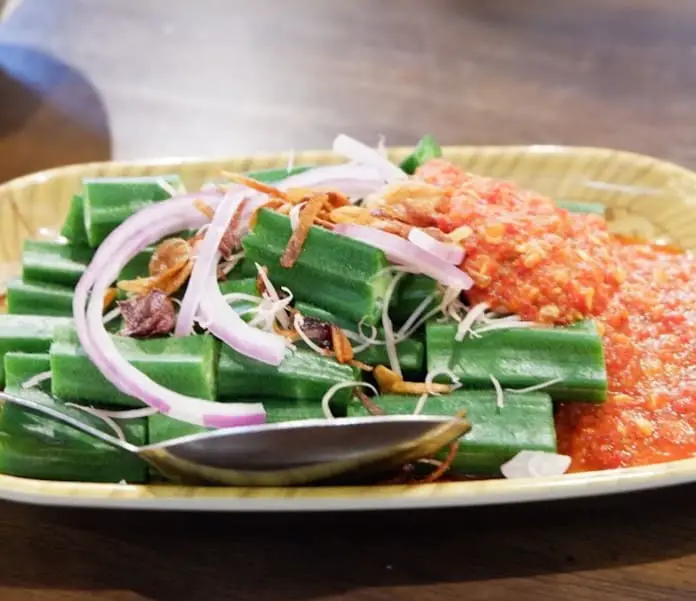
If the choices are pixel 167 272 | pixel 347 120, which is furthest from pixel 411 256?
pixel 347 120

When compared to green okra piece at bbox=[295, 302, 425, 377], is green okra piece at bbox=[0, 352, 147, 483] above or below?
below

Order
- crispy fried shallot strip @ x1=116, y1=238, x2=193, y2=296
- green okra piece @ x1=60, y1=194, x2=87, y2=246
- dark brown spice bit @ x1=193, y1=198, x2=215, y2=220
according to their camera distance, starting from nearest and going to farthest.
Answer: crispy fried shallot strip @ x1=116, y1=238, x2=193, y2=296 → dark brown spice bit @ x1=193, y1=198, x2=215, y2=220 → green okra piece @ x1=60, y1=194, x2=87, y2=246

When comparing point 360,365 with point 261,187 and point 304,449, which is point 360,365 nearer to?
point 304,449

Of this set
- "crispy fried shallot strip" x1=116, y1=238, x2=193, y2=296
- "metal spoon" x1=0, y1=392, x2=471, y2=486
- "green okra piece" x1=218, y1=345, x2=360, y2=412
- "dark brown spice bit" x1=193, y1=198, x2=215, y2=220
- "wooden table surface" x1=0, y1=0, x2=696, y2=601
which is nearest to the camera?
"metal spoon" x1=0, y1=392, x2=471, y2=486

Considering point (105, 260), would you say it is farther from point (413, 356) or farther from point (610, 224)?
point (610, 224)

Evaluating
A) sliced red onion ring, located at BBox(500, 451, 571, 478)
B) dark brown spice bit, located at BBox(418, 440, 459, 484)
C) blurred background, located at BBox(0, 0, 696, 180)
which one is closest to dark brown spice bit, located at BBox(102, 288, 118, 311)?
dark brown spice bit, located at BBox(418, 440, 459, 484)

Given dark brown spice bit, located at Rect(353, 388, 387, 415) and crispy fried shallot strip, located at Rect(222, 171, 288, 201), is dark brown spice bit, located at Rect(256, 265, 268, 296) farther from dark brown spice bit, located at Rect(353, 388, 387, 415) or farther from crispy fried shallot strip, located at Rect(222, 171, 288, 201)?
dark brown spice bit, located at Rect(353, 388, 387, 415)

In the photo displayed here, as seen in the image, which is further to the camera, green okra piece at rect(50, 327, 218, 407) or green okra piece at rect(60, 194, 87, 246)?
green okra piece at rect(60, 194, 87, 246)
